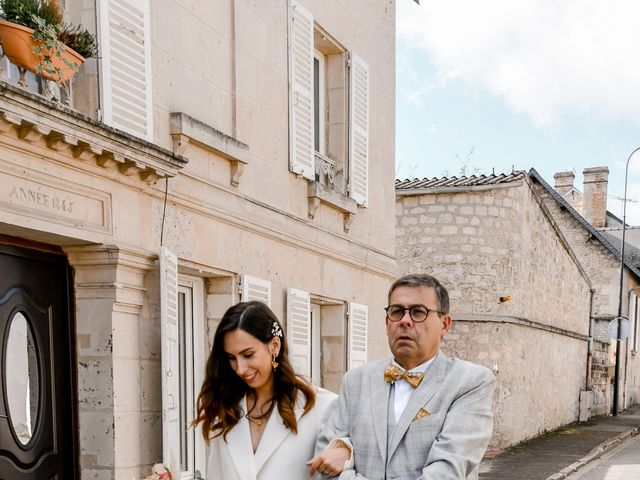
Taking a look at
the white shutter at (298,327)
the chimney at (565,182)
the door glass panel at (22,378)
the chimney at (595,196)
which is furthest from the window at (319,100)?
the chimney at (565,182)

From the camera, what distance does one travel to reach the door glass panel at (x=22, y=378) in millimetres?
4340

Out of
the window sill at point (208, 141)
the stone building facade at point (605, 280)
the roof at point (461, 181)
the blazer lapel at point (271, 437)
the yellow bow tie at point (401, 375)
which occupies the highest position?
the stone building facade at point (605, 280)

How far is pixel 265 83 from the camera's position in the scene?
6.68 meters

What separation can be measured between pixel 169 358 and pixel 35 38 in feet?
7.07

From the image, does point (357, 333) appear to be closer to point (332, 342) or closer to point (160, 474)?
point (332, 342)

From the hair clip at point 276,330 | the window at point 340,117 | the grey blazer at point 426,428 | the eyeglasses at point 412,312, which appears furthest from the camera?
the window at point 340,117

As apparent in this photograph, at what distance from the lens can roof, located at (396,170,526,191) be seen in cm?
Result: 1327

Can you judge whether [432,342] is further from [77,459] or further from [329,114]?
[329,114]

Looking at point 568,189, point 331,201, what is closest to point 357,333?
point 331,201

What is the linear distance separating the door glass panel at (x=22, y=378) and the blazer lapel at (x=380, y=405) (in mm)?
2494

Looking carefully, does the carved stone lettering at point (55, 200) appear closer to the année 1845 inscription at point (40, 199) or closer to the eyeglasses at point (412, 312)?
the année 1845 inscription at point (40, 199)

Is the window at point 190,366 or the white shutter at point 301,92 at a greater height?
the white shutter at point 301,92

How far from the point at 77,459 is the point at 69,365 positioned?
586 mm

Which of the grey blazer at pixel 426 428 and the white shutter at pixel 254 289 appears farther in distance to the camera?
the white shutter at pixel 254 289
